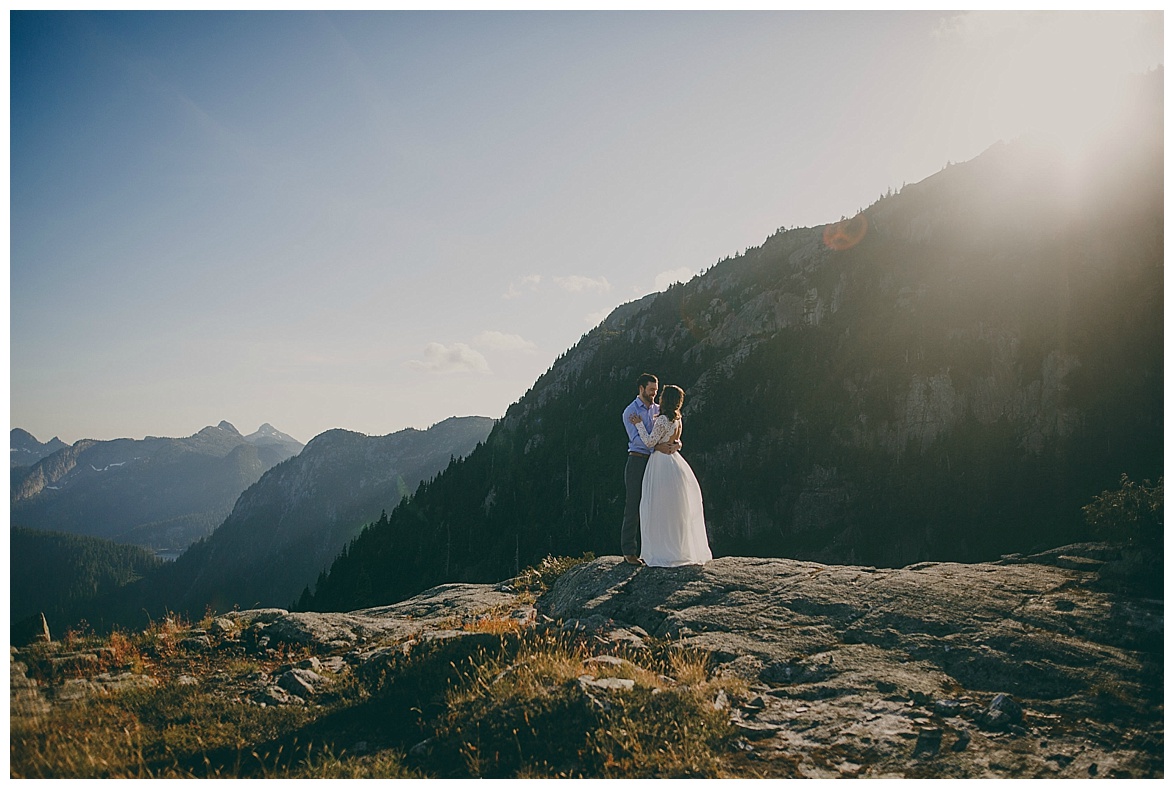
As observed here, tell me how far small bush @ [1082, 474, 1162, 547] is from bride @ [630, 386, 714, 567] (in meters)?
9.34

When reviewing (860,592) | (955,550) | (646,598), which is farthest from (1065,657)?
(955,550)

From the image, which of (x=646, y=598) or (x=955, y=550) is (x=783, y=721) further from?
(x=955, y=550)

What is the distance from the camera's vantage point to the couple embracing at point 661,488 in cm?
1267

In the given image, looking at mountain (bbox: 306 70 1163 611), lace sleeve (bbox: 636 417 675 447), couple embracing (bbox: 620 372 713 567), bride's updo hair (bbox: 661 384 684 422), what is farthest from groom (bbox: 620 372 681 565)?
mountain (bbox: 306 70 1163 611)

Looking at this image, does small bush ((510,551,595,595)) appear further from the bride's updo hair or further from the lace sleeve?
the bride's updo hair

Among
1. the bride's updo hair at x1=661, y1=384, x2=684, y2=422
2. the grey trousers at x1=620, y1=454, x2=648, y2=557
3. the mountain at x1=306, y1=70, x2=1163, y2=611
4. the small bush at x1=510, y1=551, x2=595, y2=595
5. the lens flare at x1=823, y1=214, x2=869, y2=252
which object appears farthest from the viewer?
the lens flare at x1=823, y1=214, x2=869, y2=252

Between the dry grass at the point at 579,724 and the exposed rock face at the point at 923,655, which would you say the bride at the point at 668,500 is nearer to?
the exposed rock face at the point at 923,655

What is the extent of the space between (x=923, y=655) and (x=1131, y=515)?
15203 millimetres

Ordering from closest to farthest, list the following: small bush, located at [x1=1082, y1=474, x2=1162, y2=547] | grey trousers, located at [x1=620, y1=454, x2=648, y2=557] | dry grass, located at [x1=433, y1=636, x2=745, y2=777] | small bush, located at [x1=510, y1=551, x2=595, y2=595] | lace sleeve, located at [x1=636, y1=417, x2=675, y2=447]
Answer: dry grass, located at [x1=433, y1=636, x2=745, y2=777]
lace sleeve, located at [x1=636, y1=417, x2=675, y2=447]
grey trousers, located at [x1=620, y1=454, x2=648, y2=557]
small bush, located at [x1=1082, y1=474, x2=1162, y2=547]
small bush, located at [x1=510, y1=551, x2=595, y2=595]

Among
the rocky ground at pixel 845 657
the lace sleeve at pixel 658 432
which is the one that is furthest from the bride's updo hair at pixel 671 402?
the rocky ground at pixel 845 657

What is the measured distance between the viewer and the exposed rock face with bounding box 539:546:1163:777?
21.8 ft

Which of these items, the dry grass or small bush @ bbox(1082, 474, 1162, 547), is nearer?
the dry grass

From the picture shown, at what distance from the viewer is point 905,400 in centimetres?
11975

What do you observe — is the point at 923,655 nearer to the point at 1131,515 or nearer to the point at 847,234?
the point at 1131,515
